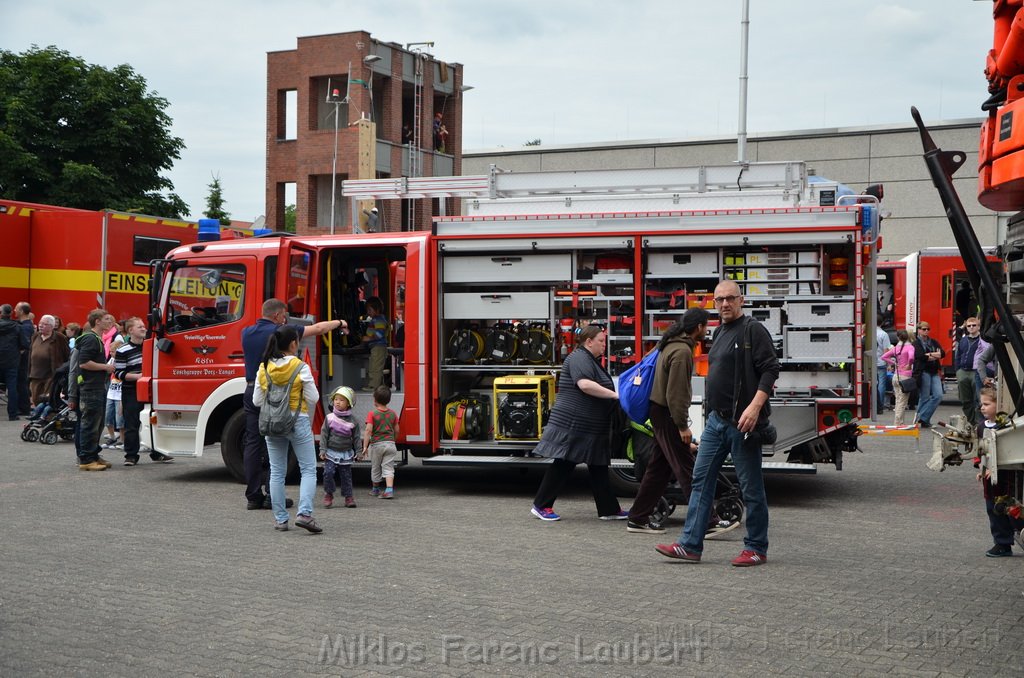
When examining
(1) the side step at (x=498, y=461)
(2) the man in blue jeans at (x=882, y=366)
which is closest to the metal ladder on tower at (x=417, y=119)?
(2) the man in blue jeans at (x=882, y=366)

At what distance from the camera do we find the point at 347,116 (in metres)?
41.9

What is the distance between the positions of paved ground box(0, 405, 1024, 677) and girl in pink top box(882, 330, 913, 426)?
24.7 ft

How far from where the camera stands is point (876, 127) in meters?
36.4

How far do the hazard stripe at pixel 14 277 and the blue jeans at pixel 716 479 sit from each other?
15.8 m

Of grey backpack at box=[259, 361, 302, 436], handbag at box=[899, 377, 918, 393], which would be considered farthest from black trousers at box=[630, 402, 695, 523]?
handbag at box=[899, 377, 918, 393]

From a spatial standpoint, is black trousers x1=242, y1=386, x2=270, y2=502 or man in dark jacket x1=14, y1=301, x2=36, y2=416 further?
man in dark jacket x1=14, y1=301, x2=36, y2=416

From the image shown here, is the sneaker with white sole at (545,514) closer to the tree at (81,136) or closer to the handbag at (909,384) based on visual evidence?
the handbag at (909,384)

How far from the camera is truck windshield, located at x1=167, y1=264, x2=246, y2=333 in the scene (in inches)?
474

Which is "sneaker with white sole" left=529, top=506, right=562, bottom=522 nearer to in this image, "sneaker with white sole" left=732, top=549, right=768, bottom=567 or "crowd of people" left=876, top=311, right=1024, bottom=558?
"sneaker with white sole" left=732, top=549, right=768, bottom=567

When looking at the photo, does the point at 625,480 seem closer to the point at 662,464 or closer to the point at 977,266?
the point at 662,464

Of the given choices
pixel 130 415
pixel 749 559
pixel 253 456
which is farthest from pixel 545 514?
pixel 130 415

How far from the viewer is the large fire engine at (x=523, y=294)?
1059 cm

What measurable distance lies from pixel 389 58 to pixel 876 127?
17.4 metres

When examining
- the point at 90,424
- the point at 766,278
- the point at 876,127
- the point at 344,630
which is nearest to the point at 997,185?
the point at 344,630
